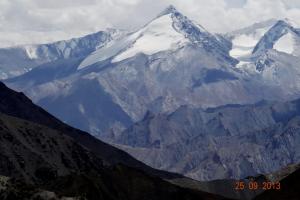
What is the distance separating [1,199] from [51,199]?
9.56 m

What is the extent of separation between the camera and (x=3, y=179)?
167 meters

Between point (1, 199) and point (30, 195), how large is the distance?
5.59m

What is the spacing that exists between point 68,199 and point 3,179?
15.4 meters

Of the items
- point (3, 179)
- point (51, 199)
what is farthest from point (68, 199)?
point (3, 179)

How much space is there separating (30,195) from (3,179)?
1044cm

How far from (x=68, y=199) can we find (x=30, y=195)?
7.42 meters

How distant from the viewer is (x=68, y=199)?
161m

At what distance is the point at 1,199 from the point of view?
159 m

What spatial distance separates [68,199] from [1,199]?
12867mm

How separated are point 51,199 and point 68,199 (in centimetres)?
335

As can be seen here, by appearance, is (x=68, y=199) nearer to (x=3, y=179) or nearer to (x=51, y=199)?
(x=51, y=199)
